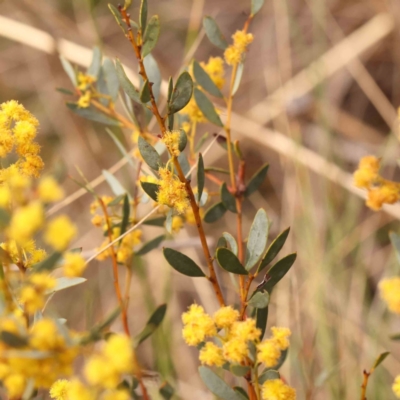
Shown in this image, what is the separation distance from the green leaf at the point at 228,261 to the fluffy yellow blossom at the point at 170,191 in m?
0.05

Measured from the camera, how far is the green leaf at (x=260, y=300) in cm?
36

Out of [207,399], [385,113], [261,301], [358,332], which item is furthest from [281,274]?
[385,113]

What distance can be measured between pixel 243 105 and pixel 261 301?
1.38 m

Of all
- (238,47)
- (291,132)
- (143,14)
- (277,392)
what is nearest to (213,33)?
(238,47)

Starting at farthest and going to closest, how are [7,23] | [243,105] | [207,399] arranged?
[243,105] < [7,23] < [207,399]

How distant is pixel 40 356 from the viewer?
0.24 metres

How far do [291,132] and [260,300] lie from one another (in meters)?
0.87

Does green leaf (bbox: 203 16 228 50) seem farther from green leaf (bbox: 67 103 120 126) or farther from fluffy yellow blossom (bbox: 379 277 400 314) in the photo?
fluffy yellow blossom (bbox: 379 277 400 314)

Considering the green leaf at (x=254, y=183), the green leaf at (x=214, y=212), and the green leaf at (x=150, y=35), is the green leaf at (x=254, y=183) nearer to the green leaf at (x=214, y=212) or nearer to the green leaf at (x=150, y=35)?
the green leaf at (x=214, y=212)

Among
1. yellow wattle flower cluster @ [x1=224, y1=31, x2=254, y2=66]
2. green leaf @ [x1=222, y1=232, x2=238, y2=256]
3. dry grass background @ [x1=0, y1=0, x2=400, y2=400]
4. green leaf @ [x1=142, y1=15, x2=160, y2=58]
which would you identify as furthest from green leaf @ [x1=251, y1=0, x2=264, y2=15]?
dry grass background @ [x1=0, y1=0, x2=400, y2=400]

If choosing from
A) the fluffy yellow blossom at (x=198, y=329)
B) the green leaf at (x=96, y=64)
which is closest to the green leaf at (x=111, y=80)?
the green leaf at (x=96, y=64)

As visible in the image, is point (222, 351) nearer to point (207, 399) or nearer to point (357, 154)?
point (207, 399)

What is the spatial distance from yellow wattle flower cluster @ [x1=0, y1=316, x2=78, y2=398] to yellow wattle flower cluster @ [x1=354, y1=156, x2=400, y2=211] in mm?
365

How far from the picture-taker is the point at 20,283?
282mm
